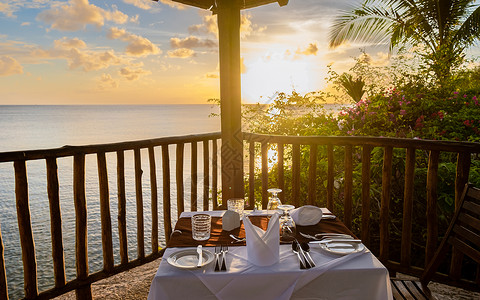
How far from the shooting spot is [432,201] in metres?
2.40

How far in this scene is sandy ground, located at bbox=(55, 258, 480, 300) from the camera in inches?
100

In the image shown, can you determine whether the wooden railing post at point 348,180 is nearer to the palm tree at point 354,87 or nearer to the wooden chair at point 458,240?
the wooden chair at point 458,240

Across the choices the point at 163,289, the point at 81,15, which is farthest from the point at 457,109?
the point at 81,15

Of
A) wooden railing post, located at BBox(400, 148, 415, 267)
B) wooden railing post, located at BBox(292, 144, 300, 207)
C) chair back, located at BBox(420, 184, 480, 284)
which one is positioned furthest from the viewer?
wooden railing post, located at BBox(292, 144, 300, 207)

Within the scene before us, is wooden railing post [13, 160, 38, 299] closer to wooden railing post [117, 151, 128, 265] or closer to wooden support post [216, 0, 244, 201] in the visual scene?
wooden railing post [117, 151, 128, 265]

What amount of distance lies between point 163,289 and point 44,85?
44.1 m

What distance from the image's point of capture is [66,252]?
4.84 metres

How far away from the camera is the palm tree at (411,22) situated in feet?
26.1

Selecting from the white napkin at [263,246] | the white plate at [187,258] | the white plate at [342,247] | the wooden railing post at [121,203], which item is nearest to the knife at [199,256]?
the white plate at [187,258]

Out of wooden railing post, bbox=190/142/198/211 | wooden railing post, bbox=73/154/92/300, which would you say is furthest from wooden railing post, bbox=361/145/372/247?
wooden railing post, bbox=73/154/92/300

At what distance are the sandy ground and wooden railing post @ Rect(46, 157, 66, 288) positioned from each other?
489 mm

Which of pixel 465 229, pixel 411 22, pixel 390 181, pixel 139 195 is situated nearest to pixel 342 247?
pixel 465 229

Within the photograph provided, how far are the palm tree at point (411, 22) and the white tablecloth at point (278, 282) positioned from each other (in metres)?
8.02

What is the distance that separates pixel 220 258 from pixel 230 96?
1972 millimetres
